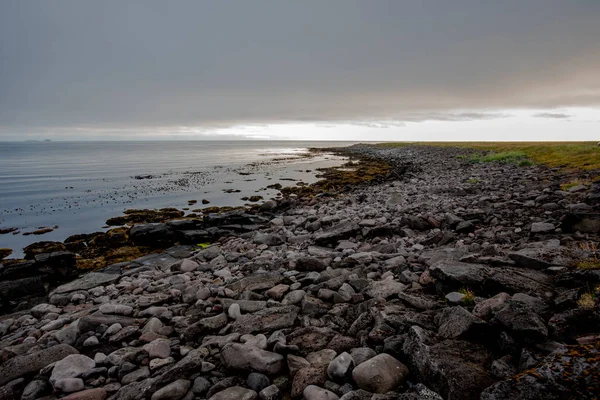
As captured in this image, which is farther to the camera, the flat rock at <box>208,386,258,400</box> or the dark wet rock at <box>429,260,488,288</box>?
the dark wet rock at <box>429,260,488,288</box>

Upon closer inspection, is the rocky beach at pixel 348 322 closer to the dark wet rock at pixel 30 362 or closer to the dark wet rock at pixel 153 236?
the dark wet rock at pixel 30 362

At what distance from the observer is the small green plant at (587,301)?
132 inches

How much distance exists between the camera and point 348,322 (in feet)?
15.4

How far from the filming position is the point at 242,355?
3.90 metres

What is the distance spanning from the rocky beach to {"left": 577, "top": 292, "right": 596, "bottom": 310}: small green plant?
0.9 inches

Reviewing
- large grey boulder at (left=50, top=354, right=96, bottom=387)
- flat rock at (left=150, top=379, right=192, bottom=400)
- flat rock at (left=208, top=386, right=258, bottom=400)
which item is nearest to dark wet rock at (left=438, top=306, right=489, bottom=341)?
flat rock at (left=208, top=386, right=258, bottom=400)

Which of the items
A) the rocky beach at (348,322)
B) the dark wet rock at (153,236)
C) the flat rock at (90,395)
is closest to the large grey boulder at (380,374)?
the rocky beach at (348,322)

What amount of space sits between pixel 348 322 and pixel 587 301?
2.87m

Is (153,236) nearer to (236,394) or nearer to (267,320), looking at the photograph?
(267,320)

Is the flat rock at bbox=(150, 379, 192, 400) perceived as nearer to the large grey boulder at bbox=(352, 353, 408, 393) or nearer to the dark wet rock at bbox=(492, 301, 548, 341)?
the large grey boulder at bbox=(352, 353, 408, 393)

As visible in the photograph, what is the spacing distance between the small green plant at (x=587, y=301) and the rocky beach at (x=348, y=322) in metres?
0.02

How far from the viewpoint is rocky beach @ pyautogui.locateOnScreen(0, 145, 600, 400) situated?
3107 millimetres

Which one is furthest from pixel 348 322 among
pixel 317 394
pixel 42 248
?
pixel 42 248

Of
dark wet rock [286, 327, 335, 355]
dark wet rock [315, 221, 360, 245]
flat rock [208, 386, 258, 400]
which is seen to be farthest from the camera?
dark wet rock [315, 221, 360, 245]
